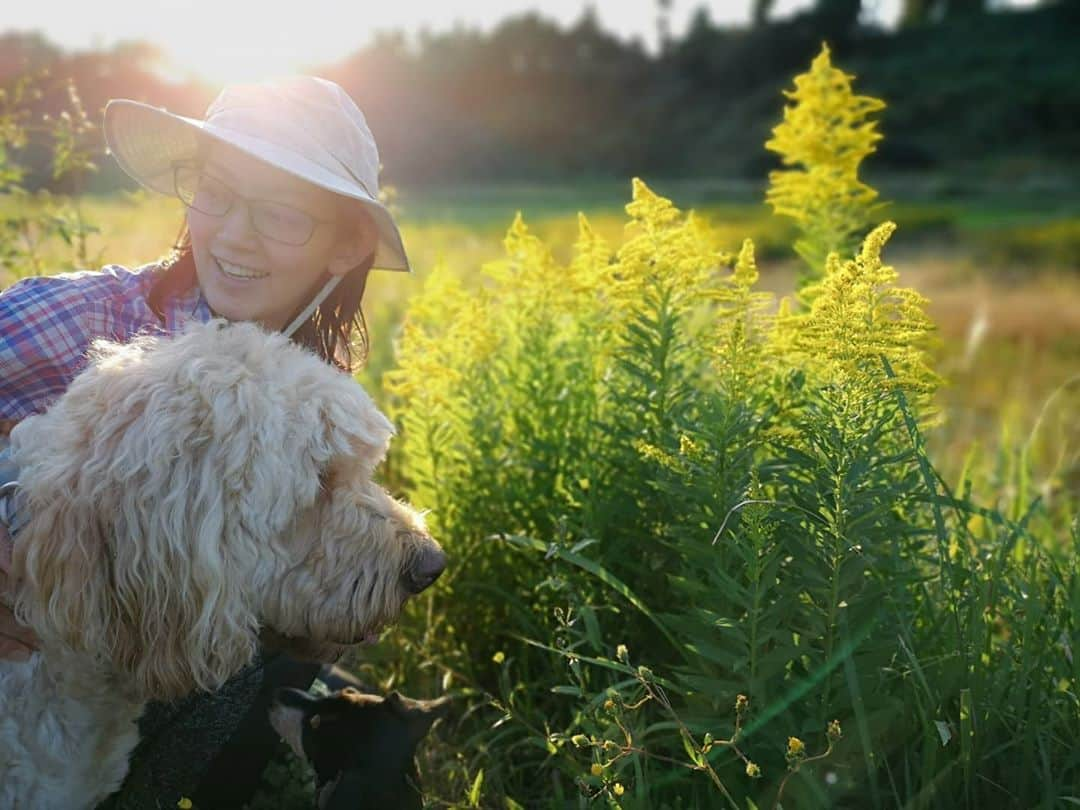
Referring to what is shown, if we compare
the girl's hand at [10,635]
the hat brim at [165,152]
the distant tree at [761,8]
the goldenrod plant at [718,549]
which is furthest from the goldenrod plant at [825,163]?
the distant tree at [761,8]

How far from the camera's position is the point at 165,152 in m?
3.51

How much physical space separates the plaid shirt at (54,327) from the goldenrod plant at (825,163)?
2.04 meters

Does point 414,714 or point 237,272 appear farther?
point 237,272

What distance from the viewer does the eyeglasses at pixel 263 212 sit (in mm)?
3207

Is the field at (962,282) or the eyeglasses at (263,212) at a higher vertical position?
the eyeglasses at (263,212)

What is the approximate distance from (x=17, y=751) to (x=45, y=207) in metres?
2.52

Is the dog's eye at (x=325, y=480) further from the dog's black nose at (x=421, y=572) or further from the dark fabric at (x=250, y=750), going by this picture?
the dark fabric at (x=250, y=750)

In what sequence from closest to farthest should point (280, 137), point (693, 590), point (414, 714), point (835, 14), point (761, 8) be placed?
1. point (693, 590)
2. point (414, 714)
3. point (280, 137)
4. point (835, 14)
5. point (761, 8)

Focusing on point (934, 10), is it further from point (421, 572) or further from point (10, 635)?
point (10, 635)

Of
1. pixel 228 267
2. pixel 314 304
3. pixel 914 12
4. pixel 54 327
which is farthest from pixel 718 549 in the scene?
pixel 914 12

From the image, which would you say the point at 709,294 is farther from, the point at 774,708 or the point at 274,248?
the point at 274,248

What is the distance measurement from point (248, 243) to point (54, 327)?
61cm

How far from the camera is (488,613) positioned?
11.7 feet

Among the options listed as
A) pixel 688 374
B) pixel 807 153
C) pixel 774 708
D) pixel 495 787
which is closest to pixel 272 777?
pixel 495 787
